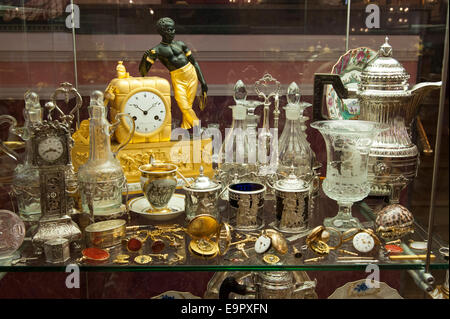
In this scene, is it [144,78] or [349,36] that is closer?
[144,78]

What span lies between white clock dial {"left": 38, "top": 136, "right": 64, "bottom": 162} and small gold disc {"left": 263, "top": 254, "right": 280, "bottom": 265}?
596 millimetres

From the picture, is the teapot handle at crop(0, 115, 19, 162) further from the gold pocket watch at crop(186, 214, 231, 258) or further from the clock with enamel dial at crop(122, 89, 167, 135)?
the gold pocket watch at crop(186, 214, 231, 258)

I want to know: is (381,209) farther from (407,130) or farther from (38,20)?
(38,20)

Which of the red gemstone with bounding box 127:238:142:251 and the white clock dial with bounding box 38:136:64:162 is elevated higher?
the white clock dial with bounding box 38:136:64:162

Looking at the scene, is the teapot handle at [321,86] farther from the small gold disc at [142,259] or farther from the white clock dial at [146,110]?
the small gold disc at [142,259]

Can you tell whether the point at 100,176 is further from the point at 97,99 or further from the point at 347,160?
the point at 347,160

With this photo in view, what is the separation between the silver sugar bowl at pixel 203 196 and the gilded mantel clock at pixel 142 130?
0.27 meters

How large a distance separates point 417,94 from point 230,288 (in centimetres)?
75

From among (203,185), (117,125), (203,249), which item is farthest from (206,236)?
(117,125)

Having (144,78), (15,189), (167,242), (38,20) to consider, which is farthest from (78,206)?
(38,20)

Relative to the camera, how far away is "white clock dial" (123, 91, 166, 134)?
149 centimetres

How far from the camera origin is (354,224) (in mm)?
1292

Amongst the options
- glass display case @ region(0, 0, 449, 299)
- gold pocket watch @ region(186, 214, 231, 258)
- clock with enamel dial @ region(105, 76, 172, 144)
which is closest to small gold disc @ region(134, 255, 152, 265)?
glass display case @ region(0, 0, 449, 299)

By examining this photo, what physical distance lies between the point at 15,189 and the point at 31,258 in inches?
9.9
